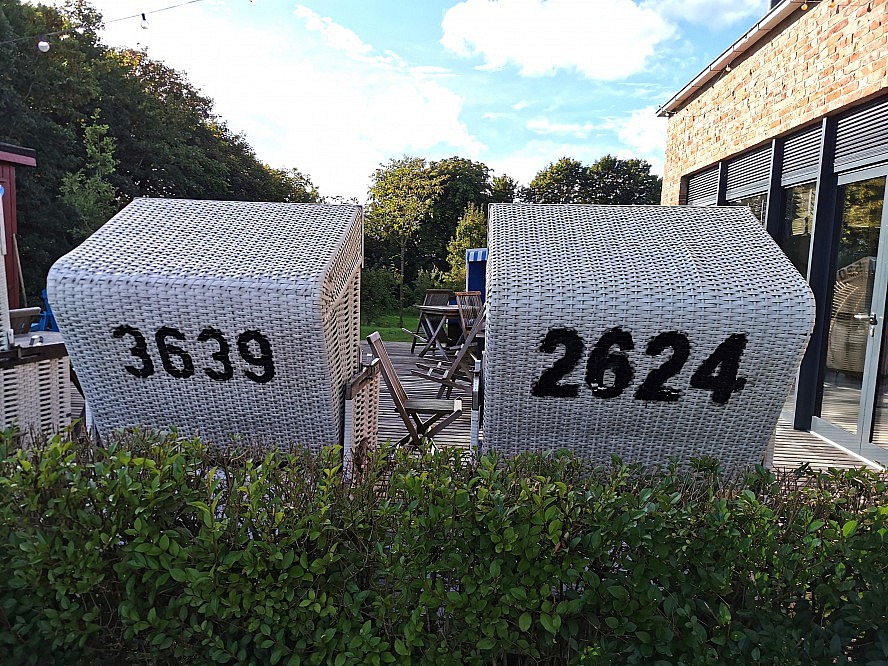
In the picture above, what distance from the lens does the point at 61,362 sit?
3717mm

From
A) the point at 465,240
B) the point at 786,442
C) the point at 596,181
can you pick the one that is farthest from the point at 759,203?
the point at 596,181

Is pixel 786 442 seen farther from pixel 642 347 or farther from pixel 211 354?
pixel 211 354

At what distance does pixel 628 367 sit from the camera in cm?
225

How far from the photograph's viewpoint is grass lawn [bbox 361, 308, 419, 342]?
13.6 meters

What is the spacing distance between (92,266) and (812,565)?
8.41 ft

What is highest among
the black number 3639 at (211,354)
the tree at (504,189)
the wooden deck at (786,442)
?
the tree at (504,189)

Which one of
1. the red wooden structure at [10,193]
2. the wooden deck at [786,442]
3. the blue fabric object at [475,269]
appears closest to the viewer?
the wooden deck at [786,442]

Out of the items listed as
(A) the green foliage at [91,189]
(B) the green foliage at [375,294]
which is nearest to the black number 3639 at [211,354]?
(B) the green foliage at [375,294]

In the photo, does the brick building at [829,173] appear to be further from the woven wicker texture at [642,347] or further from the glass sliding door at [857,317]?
the woven wicker texture at [642,347]

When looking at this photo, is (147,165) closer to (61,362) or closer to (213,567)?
(61,362)

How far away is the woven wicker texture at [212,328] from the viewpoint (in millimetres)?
2424

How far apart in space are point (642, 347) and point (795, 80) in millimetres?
4824

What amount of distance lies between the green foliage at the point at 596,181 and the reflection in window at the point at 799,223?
30451mm

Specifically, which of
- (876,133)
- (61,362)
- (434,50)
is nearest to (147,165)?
(434,50)
